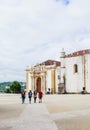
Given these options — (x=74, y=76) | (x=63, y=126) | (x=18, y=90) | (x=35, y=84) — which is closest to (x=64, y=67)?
(x=74, y=76)

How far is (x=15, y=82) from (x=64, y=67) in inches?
911

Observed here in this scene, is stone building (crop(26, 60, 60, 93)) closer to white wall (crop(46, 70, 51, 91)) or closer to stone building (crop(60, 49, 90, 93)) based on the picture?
white wall (crop(46, 70, 51, 91))

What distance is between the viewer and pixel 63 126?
13.0 metres

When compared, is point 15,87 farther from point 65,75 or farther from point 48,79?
point 65,75

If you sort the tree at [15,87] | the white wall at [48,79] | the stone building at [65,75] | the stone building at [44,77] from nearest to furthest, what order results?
the stone building at [65,75] → the stone building at [44,77] → the white wall at [48,79] → the tree at [15,87]

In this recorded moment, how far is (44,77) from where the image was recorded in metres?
66.2

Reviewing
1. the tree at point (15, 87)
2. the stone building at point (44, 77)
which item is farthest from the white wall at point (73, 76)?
the tree at point (15, 87)

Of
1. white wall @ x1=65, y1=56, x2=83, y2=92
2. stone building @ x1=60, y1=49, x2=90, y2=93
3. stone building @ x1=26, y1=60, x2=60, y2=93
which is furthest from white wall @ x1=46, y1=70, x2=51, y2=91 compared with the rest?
white wall @ x1=65, y1=56, x2=83, y2=92

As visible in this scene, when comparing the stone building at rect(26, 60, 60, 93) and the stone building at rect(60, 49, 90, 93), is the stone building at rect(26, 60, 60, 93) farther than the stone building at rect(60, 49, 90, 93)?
Yes

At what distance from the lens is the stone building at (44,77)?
63.8 metres

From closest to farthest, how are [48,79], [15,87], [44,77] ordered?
[48,79], [44,77], [15,87]

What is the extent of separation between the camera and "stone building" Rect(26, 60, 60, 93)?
209ft

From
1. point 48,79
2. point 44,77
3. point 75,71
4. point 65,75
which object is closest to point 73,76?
point 75,71

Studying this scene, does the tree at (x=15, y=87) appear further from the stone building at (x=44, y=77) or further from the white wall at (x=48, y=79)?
the white wall at (x=48, y=79)
